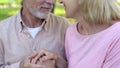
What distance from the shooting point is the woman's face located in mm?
2383

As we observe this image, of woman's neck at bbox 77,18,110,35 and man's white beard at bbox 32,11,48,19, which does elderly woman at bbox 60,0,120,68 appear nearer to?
woman's neck at bbox 77,18,110,35

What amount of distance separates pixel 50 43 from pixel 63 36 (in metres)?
0.12

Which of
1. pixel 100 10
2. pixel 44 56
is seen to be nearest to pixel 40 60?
pixel 44 56

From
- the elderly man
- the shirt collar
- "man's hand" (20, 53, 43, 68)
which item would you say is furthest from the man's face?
"man's hand" (20, 53, 43, 68)

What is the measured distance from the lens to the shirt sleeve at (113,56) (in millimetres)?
2271

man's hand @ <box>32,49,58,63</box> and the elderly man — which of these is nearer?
man's hand @ <box>32,49,58,63</box>

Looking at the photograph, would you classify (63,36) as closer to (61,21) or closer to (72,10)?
(61,21)

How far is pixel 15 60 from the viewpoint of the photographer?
2.72 m

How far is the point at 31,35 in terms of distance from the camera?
2.73 m

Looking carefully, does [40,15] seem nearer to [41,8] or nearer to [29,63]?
[41,8]

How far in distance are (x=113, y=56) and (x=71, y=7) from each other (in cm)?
45

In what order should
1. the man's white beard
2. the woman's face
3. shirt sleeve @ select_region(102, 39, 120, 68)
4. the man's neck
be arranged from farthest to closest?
the man's neck < the man's white beard < the woman's face < shirt sleeve @ select_region(102, 39, 120, 68)

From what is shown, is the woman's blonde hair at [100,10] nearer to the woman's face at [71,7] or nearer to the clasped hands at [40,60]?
the woman's face at [71,7]

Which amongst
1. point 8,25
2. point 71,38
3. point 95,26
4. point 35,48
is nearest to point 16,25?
point 8,25
